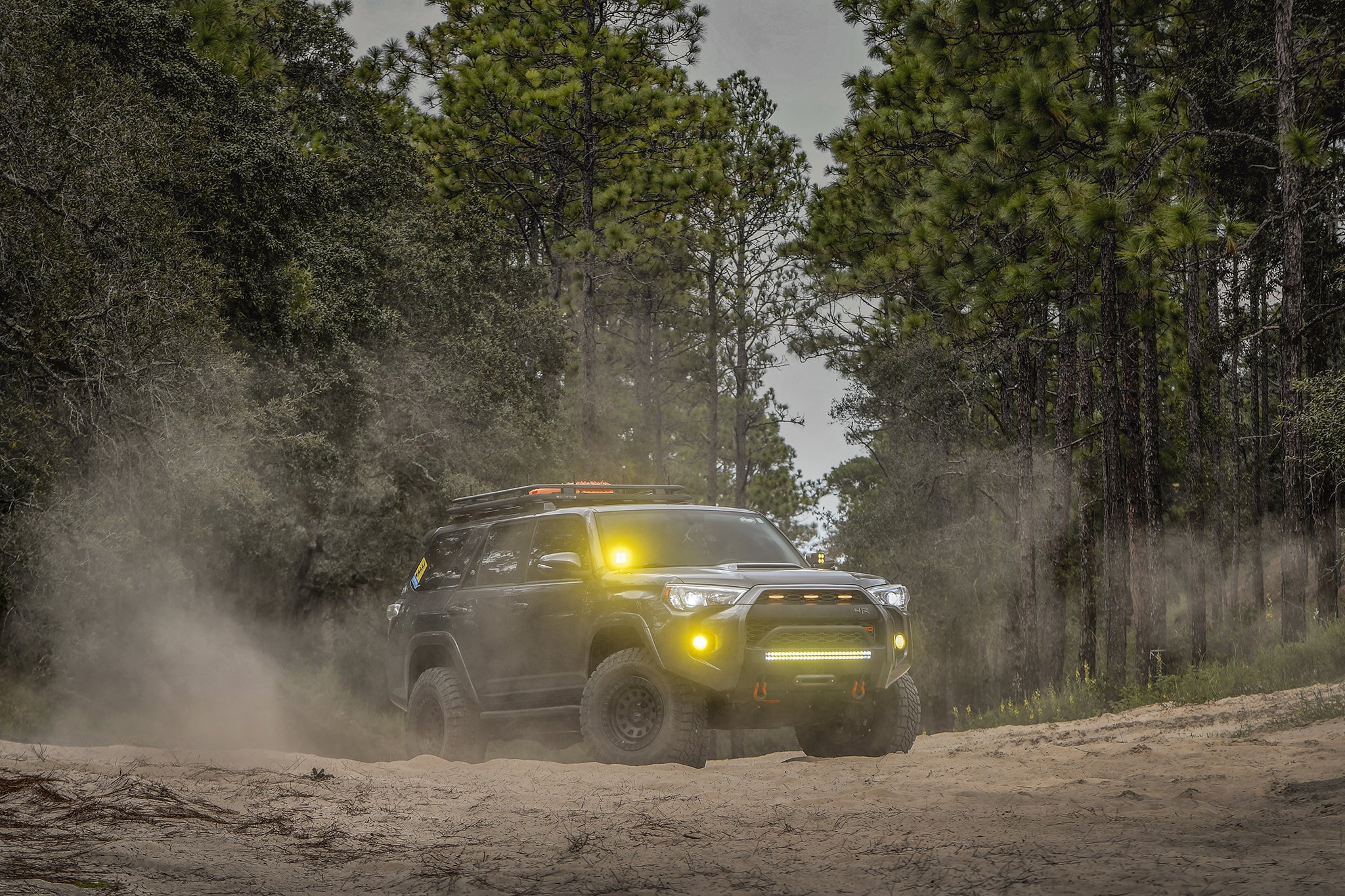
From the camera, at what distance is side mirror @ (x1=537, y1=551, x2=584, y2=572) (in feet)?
28.5

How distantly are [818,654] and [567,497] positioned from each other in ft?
9.41

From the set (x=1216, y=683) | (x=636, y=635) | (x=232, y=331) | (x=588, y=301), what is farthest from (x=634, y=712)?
(x=588, y=301)

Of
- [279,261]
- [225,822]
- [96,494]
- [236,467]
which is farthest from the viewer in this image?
[279,261]

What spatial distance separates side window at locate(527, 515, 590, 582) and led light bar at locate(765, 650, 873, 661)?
1794mm

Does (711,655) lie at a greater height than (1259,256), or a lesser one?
lesser

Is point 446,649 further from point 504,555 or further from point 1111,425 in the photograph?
point 1111,425

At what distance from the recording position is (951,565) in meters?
28.1

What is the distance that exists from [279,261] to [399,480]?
550cm

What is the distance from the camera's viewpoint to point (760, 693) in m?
7.94

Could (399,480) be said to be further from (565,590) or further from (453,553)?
(565,590)

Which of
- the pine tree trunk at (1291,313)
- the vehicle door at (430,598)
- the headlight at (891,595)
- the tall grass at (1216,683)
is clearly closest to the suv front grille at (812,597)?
the headlight at (891,595)

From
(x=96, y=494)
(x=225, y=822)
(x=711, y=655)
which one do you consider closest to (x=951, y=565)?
(x=96, y=494)

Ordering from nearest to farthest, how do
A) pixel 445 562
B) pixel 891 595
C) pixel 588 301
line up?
pixel 891 595, pixel 445 562, pixel 588 301

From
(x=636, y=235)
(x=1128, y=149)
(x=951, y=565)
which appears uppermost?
(x=636, y=235)
